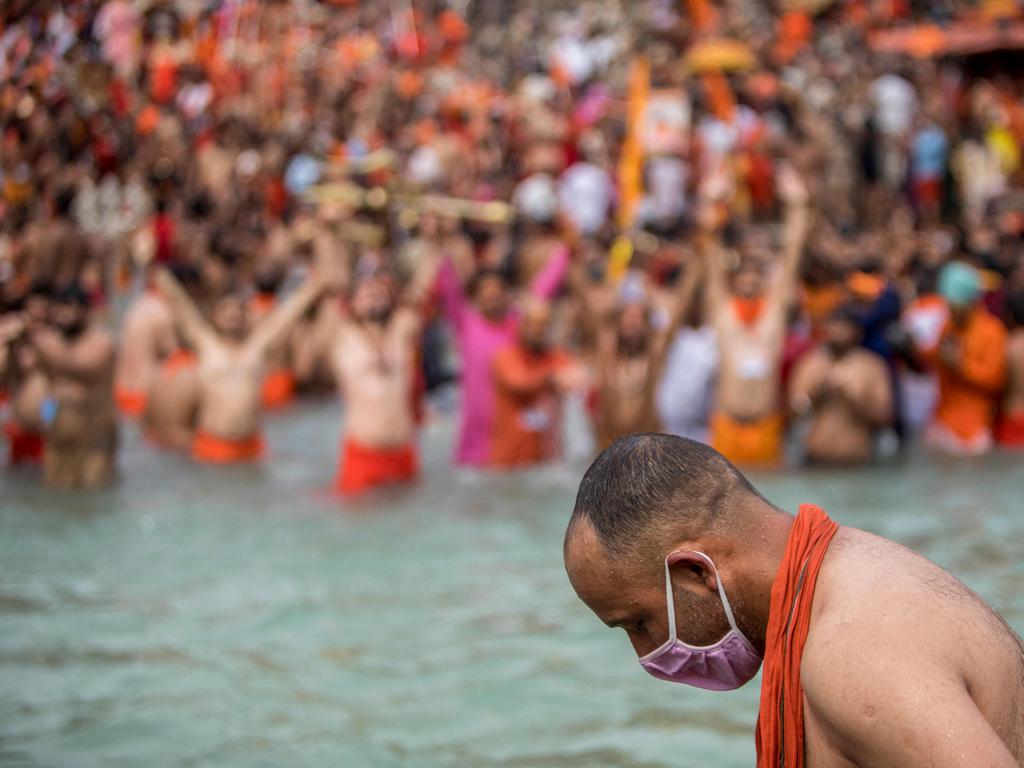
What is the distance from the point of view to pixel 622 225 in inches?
524

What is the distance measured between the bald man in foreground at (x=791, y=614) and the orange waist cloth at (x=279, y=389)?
10435mm

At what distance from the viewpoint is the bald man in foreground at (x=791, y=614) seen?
1979 mm

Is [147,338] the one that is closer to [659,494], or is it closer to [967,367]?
[967,367]

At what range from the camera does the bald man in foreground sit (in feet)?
6.49

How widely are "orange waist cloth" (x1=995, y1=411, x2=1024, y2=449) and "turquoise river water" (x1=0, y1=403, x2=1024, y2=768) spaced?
0.84 feet

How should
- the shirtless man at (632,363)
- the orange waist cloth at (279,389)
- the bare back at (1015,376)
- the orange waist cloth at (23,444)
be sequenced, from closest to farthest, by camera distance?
1. the shirtless man at (632,363)
2. the bare back at (1015,376)
3. the orange waist cloth at (23,444)
4. the orange waist cloth at (279,389)

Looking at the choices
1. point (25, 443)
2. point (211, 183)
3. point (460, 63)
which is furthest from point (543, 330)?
point (460, 63)

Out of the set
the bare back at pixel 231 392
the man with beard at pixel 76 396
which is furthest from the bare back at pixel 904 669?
the bare back at pixel 231 392

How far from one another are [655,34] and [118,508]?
412 inches

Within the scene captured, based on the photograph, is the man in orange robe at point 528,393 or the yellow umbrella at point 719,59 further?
the yellow umbrella at point 719,59

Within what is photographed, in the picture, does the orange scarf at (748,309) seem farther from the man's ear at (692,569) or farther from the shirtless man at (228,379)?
the man's ear at (692,569)

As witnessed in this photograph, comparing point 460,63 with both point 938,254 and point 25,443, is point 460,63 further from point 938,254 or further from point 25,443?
point 25,443

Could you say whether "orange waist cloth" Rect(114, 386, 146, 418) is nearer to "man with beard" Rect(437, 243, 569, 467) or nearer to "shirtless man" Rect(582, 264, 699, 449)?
"man with beard" Rect(437, 243, 569, 467)

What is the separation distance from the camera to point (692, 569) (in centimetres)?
222
